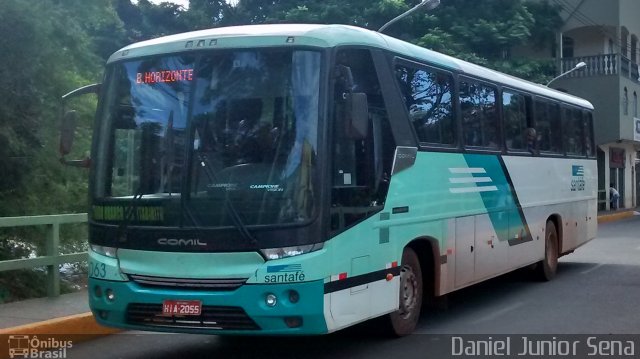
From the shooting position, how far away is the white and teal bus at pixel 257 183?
6.69 meters

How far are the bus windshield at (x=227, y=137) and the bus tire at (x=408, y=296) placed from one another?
203cm

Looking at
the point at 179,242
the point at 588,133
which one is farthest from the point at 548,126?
Answer: the point at 179,242

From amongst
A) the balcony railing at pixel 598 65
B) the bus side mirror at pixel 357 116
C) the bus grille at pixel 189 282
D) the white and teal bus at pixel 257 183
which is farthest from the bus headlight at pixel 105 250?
the balcony railing at pixel 598 65

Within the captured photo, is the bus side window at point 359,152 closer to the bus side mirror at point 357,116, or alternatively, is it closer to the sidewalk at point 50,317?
the bus side mirror at point 357,116

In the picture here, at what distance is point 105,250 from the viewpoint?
24.1ft

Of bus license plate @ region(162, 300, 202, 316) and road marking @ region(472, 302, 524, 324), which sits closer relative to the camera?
bus license plate @ region(162, 300, 202, 316)

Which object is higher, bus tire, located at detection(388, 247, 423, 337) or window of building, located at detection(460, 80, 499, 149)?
window of building, located at detection(460, 80, 499, 149)

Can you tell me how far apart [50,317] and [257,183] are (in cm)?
373

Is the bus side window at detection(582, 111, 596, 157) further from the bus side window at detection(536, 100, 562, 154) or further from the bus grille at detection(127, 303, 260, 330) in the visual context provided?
the bus grille at detection(127, 303, 260, 330)

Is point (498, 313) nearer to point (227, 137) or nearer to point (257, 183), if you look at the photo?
point (257, 183)

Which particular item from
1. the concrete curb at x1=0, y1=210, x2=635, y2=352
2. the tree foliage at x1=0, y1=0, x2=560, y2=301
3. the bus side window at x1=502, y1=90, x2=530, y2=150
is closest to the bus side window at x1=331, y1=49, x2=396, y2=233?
the concrete curb at x1=0, y1=210, x2=635, y2=352

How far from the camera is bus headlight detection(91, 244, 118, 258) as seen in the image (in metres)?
7.27

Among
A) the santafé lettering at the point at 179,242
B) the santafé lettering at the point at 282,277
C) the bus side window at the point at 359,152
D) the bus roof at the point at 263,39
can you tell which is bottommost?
the santafé lettering at the point at 282,277

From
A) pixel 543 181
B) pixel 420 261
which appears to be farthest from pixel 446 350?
pixel 543 181
